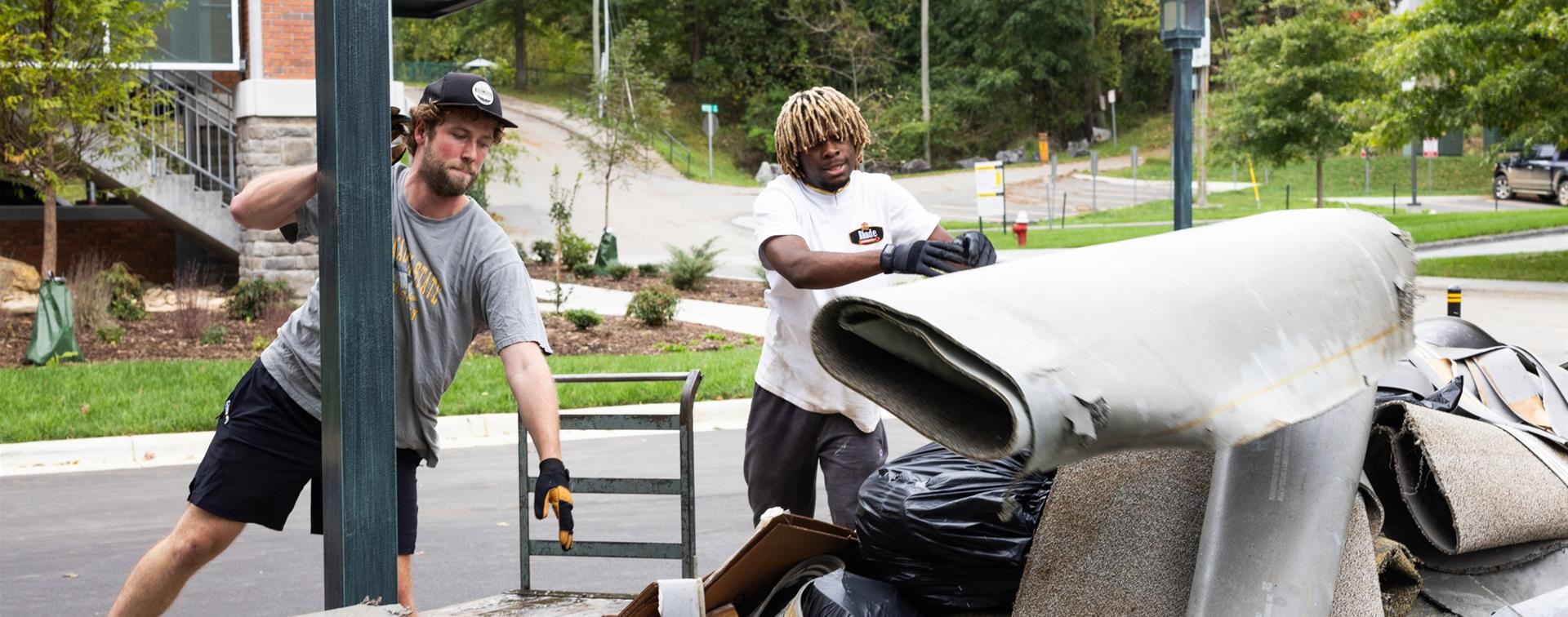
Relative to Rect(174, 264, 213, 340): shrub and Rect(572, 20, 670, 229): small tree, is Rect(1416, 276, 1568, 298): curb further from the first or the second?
Rect(174, 264, 213, 340): shrub

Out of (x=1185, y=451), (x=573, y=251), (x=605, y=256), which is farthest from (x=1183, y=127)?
(x=573, y=251)

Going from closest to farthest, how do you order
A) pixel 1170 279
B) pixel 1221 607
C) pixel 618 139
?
pixel 1170 279 < pixel 1221 607 < pixel 618 139

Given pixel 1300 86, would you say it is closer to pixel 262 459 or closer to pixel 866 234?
pixel 866 234

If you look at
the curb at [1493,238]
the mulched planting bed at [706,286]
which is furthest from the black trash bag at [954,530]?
the curb at [1493,238]

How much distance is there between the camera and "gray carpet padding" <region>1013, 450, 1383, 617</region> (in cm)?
261

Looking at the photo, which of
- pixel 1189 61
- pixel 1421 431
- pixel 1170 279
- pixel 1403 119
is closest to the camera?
pixel 1170 279

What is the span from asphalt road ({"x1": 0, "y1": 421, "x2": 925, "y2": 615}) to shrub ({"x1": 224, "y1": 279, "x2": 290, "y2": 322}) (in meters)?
6.65

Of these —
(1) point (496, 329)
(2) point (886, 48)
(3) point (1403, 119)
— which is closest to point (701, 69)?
(2) point (886, 48)

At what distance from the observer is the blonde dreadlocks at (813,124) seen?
13.0ft

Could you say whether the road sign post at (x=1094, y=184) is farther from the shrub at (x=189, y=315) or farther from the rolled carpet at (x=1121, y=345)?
the rolled carpet at (x=1121, y=345)

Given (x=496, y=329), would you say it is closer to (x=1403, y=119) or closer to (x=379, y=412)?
(x=379, y=412)

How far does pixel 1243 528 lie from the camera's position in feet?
8.08

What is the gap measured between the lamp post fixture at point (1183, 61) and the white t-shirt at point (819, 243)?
720 cm

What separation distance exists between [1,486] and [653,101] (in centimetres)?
1732
